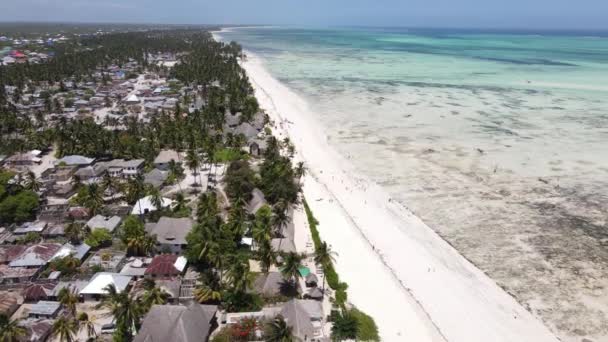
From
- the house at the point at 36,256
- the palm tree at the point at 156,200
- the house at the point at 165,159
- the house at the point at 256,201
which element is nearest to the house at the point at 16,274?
the house at the point at 36,256

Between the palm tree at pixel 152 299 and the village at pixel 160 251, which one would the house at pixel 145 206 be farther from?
the palm tree at pixel 152 299

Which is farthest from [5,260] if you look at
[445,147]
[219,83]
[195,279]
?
[219,83]

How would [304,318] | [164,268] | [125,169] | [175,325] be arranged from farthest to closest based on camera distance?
[125,169]
[164,268]
[304,318]
[175,325]

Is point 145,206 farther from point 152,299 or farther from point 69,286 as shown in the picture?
point 152,299

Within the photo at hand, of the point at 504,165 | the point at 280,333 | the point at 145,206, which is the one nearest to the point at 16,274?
the point at 145,206

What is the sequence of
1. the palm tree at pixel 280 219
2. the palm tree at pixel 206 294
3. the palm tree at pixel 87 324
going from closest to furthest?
the palm tree at pixel 87 324, the palm tree at pixel 206 294, the palm tree at pixel 280 219

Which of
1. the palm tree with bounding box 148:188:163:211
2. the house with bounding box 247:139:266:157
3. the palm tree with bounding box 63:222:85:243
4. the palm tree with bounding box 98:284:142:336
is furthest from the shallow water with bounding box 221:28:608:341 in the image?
the palm tree with bounding box 63:222:85:243

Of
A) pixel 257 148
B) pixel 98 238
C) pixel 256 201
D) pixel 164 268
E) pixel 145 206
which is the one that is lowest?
pixel 164 268
